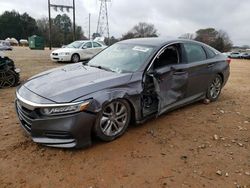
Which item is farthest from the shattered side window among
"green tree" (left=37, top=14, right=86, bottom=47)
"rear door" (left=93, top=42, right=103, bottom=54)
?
"green tree" (left=37, top=14, right=86, bottom=47)

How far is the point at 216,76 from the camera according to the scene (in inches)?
238

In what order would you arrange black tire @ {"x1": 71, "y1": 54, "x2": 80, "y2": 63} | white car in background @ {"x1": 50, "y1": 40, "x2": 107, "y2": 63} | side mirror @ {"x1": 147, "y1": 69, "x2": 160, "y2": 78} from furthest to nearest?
black tire @ {"x1": 71, "y1": 54, "x2": 80, "y2": 63} < white car in background @ {"x1": 50, "y1": 40, "x2": 107, "y2": 63} < side mirror @ {"x1": 147, "y1": 69, "x2": 160, "y2": 78}

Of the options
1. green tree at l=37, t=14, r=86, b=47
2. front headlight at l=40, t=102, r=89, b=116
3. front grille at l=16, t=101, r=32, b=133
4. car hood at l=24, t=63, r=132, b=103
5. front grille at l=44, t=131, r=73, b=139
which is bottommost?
front grille at l=44, t=131, r=73, b=139

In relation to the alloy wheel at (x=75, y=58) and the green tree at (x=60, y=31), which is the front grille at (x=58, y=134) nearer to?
the alloy wheel at (x=75, y=58)

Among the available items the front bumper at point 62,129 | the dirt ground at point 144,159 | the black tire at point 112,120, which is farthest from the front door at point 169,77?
the front bumper at point 62,129

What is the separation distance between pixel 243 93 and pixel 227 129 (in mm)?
3182

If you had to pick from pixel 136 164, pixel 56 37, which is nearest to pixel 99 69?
pixel 136 164

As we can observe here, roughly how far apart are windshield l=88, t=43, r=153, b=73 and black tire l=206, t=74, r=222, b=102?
200 centimetres

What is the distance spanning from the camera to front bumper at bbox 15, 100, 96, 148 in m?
3.38

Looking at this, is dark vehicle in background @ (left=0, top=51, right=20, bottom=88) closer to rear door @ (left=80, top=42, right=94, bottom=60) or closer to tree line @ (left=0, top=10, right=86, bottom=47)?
rear door @ (left=80, top=42, right=94, bottom=60)

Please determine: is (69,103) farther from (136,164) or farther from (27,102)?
(136,164)

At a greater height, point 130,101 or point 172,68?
point 172,68

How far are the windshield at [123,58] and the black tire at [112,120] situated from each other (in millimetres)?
679

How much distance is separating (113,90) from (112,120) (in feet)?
1.40
